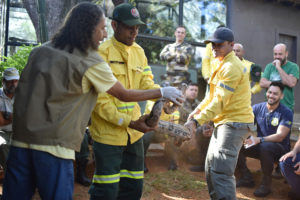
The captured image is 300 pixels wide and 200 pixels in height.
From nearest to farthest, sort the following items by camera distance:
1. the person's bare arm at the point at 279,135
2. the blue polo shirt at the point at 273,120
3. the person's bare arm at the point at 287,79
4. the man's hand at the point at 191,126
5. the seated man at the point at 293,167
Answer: the man's hand at the point at 191,126 < the seated man at the point at 293,167 < the person's bare arm at the point at 279,135 < the blue polo shirt at the point at 273,120 < the person's bare arm at the point at 287,79

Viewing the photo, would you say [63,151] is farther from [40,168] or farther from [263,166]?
[263,166]

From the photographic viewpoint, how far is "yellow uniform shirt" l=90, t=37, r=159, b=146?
3.07 meters

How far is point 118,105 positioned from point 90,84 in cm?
85

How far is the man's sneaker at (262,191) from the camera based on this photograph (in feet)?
17.3

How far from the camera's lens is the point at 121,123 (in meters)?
3.07

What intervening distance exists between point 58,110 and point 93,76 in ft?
1.12

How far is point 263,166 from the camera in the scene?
5.43 metres

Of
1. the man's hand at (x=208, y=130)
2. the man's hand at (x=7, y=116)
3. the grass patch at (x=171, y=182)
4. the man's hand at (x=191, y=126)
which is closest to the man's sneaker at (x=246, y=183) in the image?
the grass patch at (x=171, y=182)

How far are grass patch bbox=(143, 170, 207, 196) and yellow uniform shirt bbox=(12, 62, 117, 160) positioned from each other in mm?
2998

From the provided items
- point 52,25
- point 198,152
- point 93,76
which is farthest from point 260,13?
point 93,76

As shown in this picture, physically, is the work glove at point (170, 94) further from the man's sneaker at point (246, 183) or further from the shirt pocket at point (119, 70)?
the man's sneaker at point (246, 183)

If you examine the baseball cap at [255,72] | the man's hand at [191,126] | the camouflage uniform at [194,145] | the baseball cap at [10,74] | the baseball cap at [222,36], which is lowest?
the camouflage uniform at [194,145]

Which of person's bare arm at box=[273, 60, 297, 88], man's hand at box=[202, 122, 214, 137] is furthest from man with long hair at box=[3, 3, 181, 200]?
person's bare arm at box=[273, 60, 297, 88]

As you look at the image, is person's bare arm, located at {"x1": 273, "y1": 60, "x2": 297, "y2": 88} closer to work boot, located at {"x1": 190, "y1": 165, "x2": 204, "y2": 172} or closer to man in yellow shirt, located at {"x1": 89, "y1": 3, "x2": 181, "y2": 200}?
work boot, located at {"x1": 190, "y1": 165, "x2": 204, "y2": 172}
